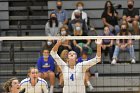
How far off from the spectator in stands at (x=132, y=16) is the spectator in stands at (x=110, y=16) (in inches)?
10.9

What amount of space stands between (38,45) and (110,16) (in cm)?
227

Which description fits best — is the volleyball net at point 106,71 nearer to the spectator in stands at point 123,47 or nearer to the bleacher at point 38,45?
the bleacher at point 38,45

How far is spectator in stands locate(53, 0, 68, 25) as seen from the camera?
13977mm

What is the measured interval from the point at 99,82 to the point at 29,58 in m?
2.16

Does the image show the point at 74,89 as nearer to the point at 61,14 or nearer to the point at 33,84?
the point at 33,84

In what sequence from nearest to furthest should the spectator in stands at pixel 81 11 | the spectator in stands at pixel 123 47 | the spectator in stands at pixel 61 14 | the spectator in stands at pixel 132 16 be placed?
the spectator in stands at pixel 123 47 → the spectator in stands at pixel 132 16 → the spectator in stands at pixel 81 11 → the spectator in stands at pixel 61 14

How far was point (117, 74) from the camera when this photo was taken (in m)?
12.7

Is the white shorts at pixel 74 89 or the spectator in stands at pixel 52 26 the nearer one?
the white shorts at pixel 74 89

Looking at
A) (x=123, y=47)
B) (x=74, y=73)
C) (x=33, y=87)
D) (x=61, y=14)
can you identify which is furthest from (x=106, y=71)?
(x=33, y=87)

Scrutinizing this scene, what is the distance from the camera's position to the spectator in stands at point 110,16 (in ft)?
44.7

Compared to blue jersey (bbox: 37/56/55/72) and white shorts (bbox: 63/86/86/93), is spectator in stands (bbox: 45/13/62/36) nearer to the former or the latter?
blue jersey (bbox: 37/56/55/72)

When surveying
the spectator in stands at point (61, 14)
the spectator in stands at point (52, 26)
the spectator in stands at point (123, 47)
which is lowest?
the spectator in stands at point (123, 47)

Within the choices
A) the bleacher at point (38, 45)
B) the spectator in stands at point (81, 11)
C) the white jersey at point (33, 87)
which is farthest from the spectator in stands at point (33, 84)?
the spectator in stands at point (81, 11)

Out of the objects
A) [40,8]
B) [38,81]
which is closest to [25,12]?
[40,8]
